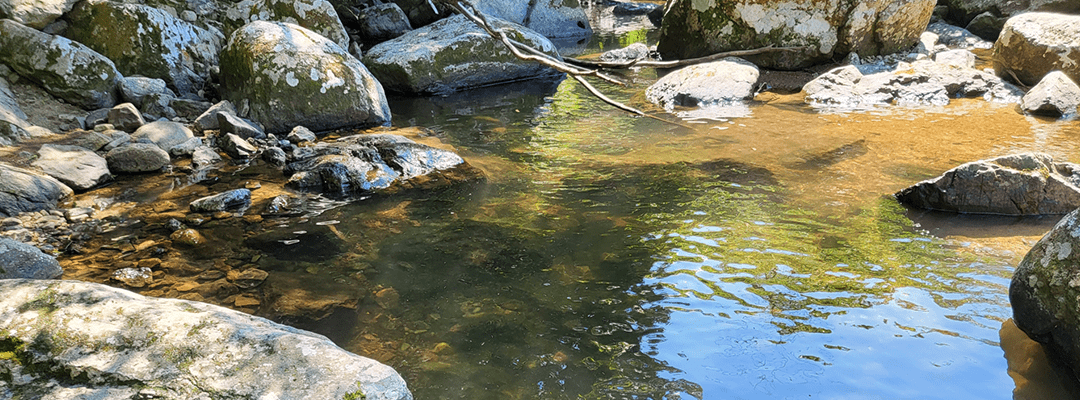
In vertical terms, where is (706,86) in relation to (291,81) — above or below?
below

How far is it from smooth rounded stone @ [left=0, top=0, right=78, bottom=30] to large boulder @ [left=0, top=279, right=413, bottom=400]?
7.09 m

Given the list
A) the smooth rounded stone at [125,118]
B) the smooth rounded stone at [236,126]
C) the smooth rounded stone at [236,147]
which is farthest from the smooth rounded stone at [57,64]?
the smooth rounded stone at [236,147]

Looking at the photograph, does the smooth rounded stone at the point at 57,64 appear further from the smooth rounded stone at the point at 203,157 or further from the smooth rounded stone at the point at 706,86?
the smooth rounded stone at the point at 706,86

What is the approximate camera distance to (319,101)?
8094 millimetres

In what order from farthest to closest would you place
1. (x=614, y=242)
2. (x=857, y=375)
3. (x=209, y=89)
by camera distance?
(x=209, y=89) → (x=614, y=242) → (x=857, y=375)

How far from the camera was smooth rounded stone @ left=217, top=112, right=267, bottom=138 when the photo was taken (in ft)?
24.6

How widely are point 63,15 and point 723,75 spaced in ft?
29.9

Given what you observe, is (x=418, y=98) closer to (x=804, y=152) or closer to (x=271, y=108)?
(x=271, y=108)

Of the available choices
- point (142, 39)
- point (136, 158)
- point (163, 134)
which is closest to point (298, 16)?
point (142, 39)

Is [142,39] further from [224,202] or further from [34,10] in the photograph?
[224,202]

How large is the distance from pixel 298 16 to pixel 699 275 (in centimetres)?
935

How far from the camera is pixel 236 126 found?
7.46m

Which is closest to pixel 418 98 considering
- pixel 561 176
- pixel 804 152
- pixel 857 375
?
pixel 561 176

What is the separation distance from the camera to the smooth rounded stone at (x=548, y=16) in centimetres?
1706
